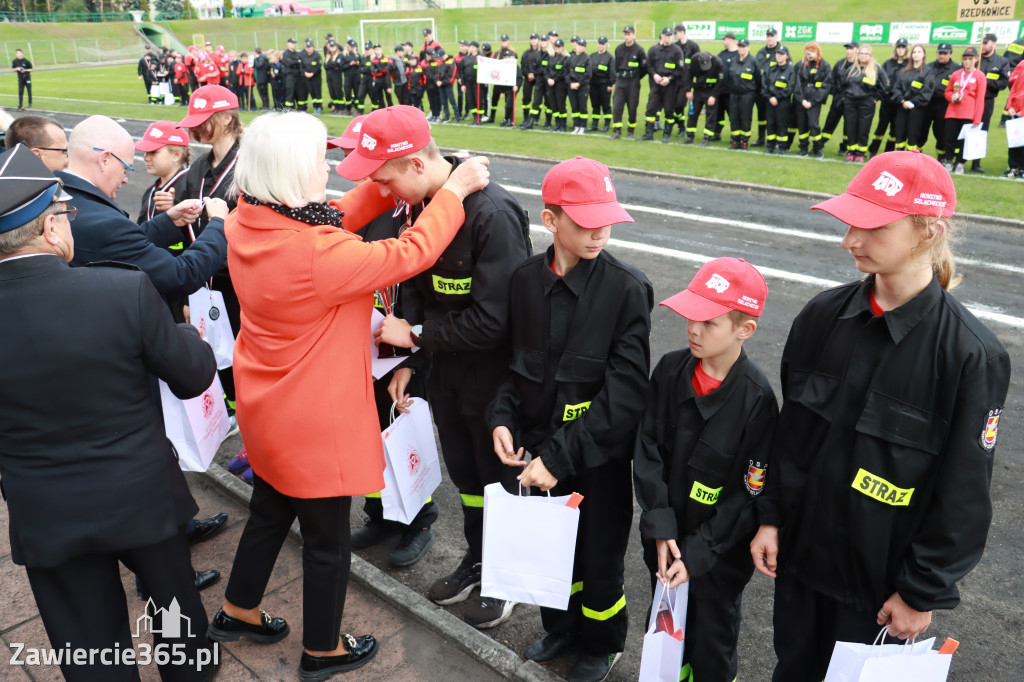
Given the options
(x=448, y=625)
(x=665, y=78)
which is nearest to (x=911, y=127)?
(x=665, y=78)

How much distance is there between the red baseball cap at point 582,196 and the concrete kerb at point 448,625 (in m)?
1.98

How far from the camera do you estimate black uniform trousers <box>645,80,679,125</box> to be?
18000 mm

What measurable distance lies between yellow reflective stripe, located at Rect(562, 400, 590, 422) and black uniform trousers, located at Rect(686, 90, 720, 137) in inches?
617

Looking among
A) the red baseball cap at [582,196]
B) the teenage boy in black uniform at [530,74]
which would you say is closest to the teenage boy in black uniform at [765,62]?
the teenage boy in black uniform at [530,74]

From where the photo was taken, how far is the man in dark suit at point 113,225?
11.7 ft

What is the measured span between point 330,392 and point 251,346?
1.39 feet

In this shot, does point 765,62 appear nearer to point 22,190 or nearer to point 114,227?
point 114,227

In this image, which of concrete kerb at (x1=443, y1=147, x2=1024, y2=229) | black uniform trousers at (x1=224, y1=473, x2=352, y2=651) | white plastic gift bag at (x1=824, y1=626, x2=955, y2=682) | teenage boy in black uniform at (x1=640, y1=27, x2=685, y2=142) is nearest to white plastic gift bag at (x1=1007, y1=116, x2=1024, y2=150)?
concrete kerb at (x1=443, y1=147, x2=1024, y2=229)

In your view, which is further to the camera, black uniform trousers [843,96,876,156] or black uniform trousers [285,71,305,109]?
black uniform trousers [285,71,305,109]

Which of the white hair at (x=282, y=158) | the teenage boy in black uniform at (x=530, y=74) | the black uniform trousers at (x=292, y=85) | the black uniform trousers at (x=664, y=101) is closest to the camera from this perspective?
the white hair at (x=282, y=158)

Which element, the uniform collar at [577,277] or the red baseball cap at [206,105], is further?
the red baseball cap at [206,105]

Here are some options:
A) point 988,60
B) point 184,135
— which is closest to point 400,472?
point 184,135

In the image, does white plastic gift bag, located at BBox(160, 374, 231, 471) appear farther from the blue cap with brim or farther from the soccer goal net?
the soccer goal net

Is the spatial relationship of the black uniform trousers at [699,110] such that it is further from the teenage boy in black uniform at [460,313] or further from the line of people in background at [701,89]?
the teenage boy in black uniform at [460,313]
